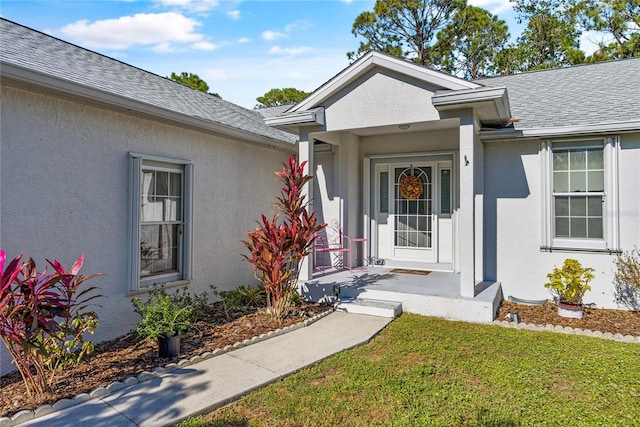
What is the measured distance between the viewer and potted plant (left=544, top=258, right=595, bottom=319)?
6.21 metres

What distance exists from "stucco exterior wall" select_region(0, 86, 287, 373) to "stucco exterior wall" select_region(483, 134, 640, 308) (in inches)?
203

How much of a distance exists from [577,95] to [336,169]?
5117 millimetres

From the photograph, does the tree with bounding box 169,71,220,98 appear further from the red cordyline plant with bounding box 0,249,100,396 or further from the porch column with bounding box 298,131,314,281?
the red cordyline plant with bounding box 0,249,100,396

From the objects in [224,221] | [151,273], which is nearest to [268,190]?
[224,221]

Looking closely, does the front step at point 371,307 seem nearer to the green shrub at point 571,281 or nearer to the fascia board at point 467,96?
the green shrub at point 571,281

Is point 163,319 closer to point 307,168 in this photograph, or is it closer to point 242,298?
point 242,298

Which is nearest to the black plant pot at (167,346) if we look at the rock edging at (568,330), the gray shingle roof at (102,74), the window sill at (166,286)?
the window sill at (166,286)

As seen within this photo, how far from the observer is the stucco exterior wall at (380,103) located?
260 inches

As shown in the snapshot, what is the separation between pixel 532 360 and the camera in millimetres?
4605

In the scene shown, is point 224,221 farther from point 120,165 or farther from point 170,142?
point 120,165

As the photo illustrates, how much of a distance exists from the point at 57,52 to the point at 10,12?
2.15 metres

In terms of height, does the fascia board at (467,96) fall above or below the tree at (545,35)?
below

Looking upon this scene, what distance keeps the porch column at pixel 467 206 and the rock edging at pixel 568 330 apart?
661mm

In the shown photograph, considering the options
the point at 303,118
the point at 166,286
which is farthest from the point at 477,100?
the point at 166,286
